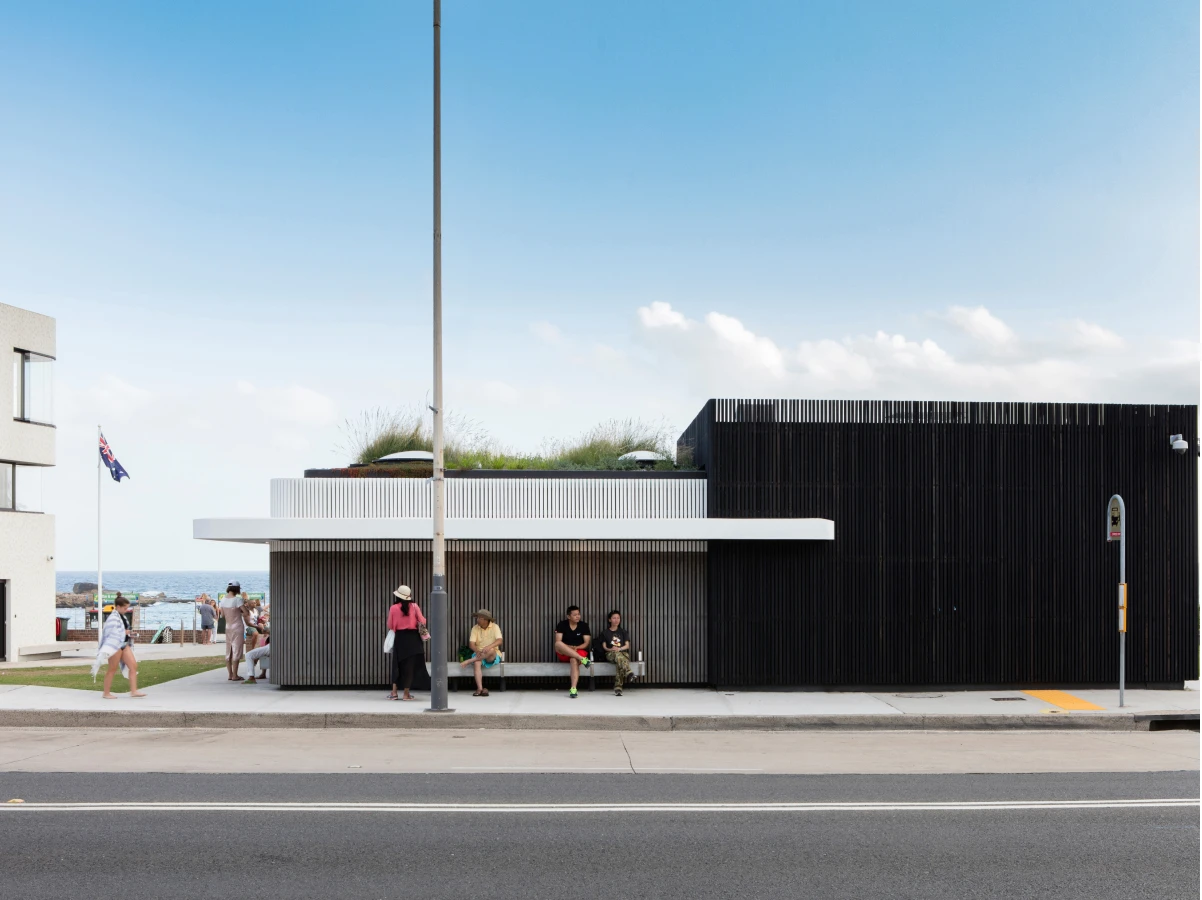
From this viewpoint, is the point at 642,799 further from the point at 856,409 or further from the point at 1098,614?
the point at 1098,614

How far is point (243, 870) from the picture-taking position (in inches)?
276

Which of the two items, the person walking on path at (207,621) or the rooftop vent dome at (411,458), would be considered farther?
the person walking on path at (207,621)

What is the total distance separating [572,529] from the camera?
53.3ft

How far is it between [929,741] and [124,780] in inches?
346

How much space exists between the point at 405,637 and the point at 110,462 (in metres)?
18.9

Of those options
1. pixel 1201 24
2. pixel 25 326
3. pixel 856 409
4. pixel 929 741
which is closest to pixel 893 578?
pixel 856 409

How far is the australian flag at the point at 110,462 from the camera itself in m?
31.2

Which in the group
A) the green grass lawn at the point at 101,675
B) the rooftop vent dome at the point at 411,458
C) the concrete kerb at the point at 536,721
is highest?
the rooftop vent dome at the point at 411,458

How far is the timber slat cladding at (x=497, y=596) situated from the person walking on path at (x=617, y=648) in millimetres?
455

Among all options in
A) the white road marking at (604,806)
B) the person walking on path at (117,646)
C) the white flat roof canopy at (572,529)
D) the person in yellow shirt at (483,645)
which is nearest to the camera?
the white road marking at (604,806)

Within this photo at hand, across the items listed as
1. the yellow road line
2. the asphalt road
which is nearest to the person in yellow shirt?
the asphalt road

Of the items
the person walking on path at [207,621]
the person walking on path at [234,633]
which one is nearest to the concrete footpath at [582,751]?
the person walking on path at [234,633]

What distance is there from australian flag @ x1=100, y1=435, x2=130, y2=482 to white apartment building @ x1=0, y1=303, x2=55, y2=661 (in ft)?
4.58

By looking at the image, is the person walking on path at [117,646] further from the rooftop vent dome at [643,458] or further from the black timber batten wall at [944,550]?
the black timber batten wall at [944,550]
